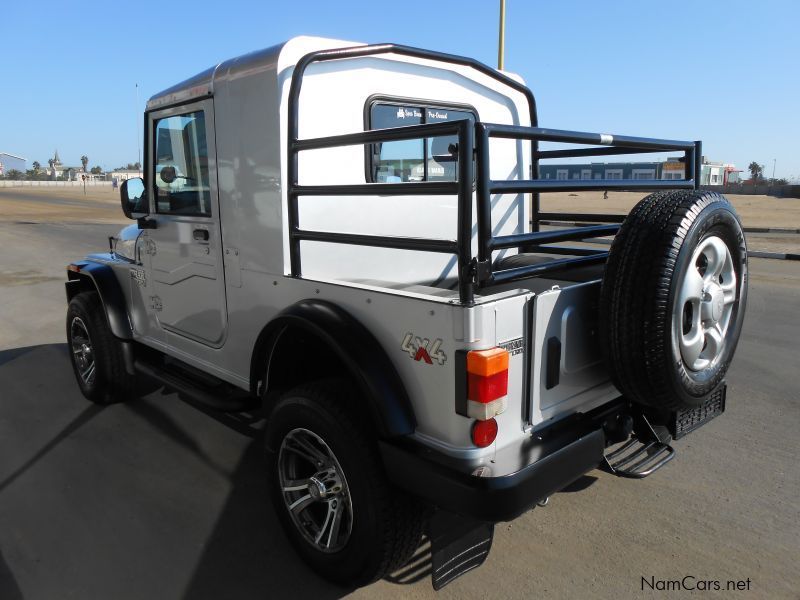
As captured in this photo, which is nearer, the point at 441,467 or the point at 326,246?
the point at 441,467

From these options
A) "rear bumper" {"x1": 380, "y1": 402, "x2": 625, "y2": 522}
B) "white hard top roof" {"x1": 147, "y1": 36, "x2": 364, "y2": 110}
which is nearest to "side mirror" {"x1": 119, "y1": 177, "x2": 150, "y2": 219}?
"white hard top roof" {"x1": 147, "y1": 36, "x2": 364, "y2": 110}

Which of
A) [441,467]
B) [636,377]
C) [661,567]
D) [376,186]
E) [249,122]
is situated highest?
[249,122]

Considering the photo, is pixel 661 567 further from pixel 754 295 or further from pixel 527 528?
pixel 754 295

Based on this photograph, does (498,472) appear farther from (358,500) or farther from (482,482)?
(358,500)

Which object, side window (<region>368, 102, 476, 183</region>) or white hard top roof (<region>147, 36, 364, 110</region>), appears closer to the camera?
white hard top roof (<region>147, 36, 364, 110</region>)

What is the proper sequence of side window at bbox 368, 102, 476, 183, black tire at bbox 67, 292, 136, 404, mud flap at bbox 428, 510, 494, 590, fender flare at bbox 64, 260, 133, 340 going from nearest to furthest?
mud flap at bbox 428, 510, 494, 590
side window at bbox 368, 102, 476, 183
fender flare at bbox 64, 260, 133, 340
black tire at bbox 67, 292, 136, 404

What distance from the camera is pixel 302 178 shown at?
291 cm

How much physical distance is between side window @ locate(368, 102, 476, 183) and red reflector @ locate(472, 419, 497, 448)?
5.33 ft

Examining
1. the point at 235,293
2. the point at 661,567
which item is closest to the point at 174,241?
the point at 235,293

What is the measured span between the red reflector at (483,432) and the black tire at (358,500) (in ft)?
1.43

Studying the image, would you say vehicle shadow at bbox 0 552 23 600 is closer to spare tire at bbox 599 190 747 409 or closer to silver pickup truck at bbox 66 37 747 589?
silver pickup truck at bbox 66 37 747 589

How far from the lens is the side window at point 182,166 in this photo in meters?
3.41

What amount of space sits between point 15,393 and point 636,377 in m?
5.02

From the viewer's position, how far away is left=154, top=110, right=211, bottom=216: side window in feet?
11.2
